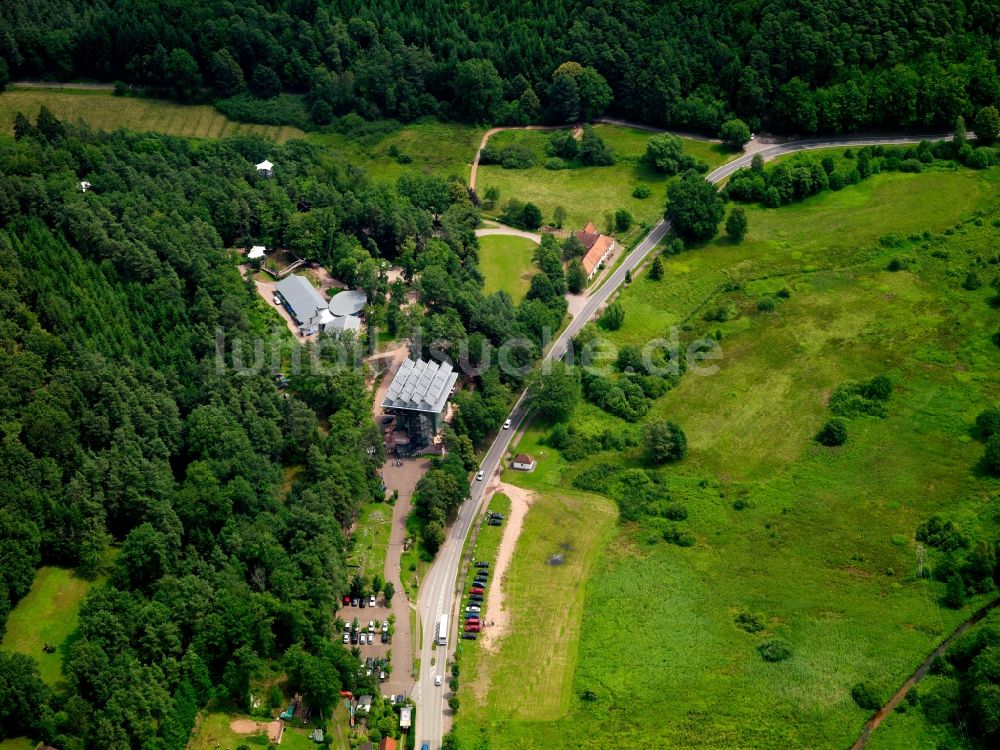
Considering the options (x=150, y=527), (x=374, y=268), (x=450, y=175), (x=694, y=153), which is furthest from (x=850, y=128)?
(x=150, y=527)

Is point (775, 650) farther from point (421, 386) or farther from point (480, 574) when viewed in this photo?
point (421, 386)

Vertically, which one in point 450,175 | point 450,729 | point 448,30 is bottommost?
point 450,729

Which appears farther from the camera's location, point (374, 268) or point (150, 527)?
point (374, 268)

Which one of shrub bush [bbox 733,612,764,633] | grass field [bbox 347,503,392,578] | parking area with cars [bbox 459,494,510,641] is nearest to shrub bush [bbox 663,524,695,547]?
shrub bush [bbox 733,612,764,633]

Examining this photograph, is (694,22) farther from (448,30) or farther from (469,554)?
(469,554)

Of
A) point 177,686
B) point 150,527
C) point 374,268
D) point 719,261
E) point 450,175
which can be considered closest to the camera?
point 177,686

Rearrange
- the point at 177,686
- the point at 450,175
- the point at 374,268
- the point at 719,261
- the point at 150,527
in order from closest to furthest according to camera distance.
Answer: the point at 177,686 < the point at 150,527 < the point at 374,268 < the point at 719,261 < the point at 450,175

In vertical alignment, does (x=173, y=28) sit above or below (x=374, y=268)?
above

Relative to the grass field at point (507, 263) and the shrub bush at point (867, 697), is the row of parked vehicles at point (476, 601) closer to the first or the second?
the shrub bush at point (867, 697)

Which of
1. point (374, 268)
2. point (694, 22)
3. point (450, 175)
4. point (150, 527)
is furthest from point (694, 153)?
point (150, 527)
